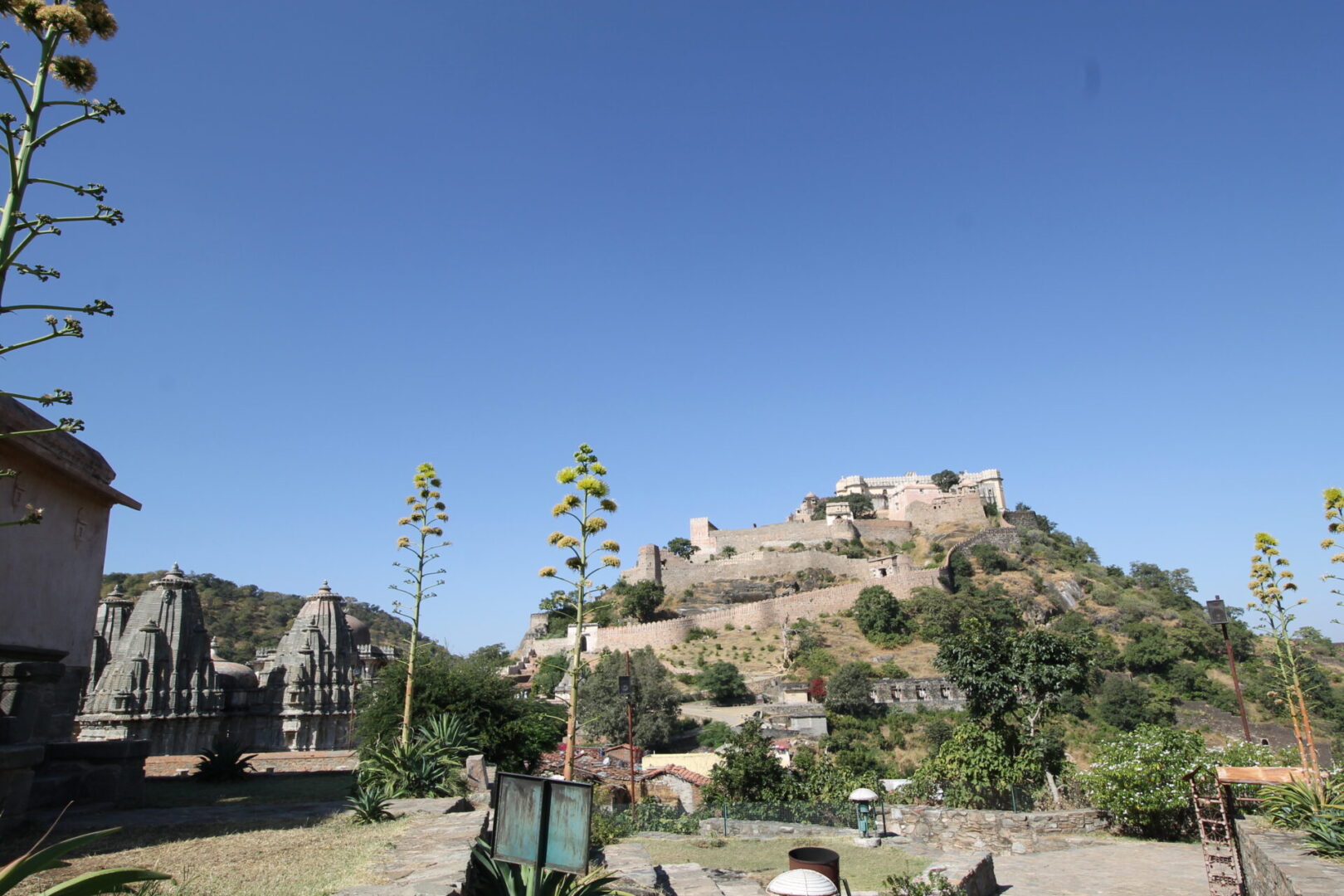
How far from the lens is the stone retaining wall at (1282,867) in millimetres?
6254

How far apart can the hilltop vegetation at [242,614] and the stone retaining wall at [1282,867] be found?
5348 cm

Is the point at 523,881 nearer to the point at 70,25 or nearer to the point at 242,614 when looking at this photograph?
the point at 70,25

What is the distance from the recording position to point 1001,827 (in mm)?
14641

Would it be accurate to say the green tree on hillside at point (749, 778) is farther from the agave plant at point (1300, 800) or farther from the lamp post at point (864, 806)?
the agave plant at point (1300, 800)

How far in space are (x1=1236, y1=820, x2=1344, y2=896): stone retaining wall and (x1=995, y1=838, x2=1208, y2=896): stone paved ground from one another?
182 cm

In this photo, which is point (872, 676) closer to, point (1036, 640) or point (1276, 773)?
point (1036, 640)

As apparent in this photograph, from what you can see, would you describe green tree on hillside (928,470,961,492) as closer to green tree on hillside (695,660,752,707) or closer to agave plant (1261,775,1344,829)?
green tree on hillside (695,660,752,707)

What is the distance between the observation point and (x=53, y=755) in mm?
9516

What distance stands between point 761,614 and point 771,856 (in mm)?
50799

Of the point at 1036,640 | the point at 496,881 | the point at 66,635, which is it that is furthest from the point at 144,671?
the point at 1036,640

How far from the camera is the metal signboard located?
4633 mm

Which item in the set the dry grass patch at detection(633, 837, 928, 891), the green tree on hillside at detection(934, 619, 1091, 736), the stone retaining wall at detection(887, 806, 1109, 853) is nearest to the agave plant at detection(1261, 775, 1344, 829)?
the dry grass patch at detection(633, 837, 928, 891)

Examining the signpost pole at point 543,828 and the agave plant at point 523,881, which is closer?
the signpost pole at point 543,828

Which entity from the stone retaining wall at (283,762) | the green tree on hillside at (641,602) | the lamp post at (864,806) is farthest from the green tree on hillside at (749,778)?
the green tree on hillside at (641,602)
